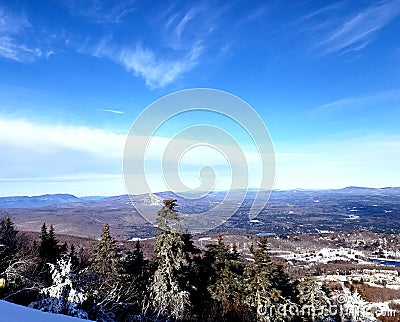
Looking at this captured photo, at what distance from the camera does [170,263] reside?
47.7 ft

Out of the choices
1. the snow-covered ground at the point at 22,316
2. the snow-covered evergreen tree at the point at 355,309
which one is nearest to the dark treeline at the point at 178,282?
the snow-covered evergreen tree at the point at 355,309

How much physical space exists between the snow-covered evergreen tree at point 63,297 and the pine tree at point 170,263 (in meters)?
5.48

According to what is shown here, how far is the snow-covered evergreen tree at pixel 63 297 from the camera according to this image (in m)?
8.65

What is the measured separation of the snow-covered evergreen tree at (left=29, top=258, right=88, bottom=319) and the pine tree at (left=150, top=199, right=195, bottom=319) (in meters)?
5.48

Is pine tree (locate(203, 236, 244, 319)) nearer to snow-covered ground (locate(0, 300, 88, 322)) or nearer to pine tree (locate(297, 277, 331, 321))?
pine tree (locate(297, 277, 331, 321))

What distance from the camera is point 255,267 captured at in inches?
667

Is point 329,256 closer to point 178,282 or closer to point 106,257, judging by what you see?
point 106,257

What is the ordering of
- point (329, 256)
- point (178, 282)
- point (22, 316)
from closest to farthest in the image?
Result: 1. point (22, 316)
2. point (178, 282)
3. point (329, 256)

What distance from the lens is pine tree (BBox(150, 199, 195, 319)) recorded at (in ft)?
45.9

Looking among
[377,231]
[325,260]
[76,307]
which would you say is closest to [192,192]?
[76,307]

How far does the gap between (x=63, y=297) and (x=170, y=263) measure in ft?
20.4

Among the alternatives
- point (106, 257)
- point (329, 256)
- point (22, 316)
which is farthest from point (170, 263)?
point (329, 256)

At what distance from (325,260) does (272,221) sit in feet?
184

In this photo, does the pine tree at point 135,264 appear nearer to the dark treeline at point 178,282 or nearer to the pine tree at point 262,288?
the dark treeline at point 178,282
